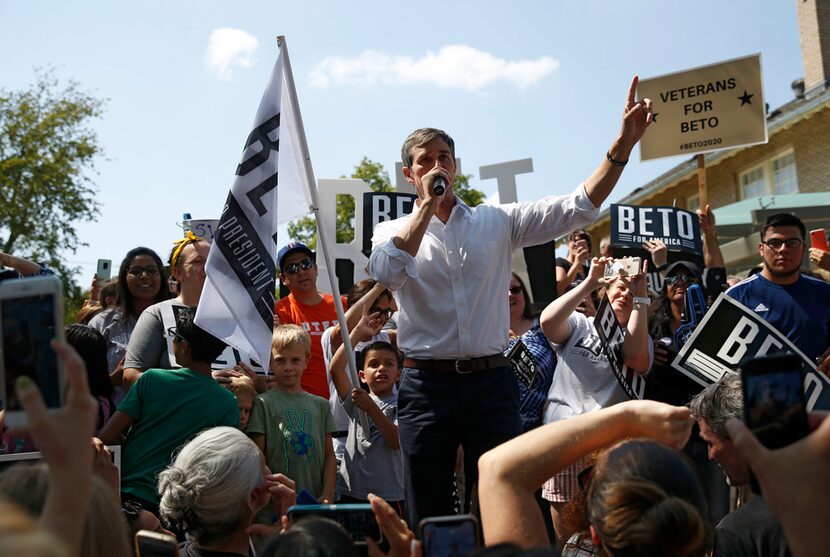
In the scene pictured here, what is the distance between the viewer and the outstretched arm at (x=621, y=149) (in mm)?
3992

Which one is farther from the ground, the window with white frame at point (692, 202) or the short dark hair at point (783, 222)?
the window with white frame at point (692, 202)

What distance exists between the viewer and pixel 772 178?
78.3 ft

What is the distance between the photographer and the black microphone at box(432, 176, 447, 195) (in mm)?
3959

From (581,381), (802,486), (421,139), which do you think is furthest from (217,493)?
(581,381)

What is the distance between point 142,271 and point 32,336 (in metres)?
4.46

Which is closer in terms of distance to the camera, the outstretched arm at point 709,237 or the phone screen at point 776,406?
the phone screen at point 776,406

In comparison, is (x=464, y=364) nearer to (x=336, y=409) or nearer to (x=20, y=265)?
(x=336, y=409)

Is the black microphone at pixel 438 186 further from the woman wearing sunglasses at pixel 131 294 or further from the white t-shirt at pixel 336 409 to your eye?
the woman wearing sunglasses at pixel 131 294

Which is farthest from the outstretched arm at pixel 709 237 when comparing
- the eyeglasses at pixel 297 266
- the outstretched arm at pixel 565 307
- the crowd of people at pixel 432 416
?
the eyeglasses at pixel 297 266

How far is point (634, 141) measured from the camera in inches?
158

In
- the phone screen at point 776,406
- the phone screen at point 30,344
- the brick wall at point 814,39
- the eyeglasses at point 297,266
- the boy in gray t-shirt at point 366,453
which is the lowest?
the boy in gray t-shirt at point 366,453

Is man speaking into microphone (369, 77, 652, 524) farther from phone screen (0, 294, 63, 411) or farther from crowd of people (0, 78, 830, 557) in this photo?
phone screen (0, 294, 63, 411)

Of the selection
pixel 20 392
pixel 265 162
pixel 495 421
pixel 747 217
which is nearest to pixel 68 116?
pixel 747 217

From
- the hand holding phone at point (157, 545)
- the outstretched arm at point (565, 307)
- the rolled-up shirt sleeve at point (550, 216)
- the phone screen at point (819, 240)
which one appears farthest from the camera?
the phone screen at point (819, 240)
